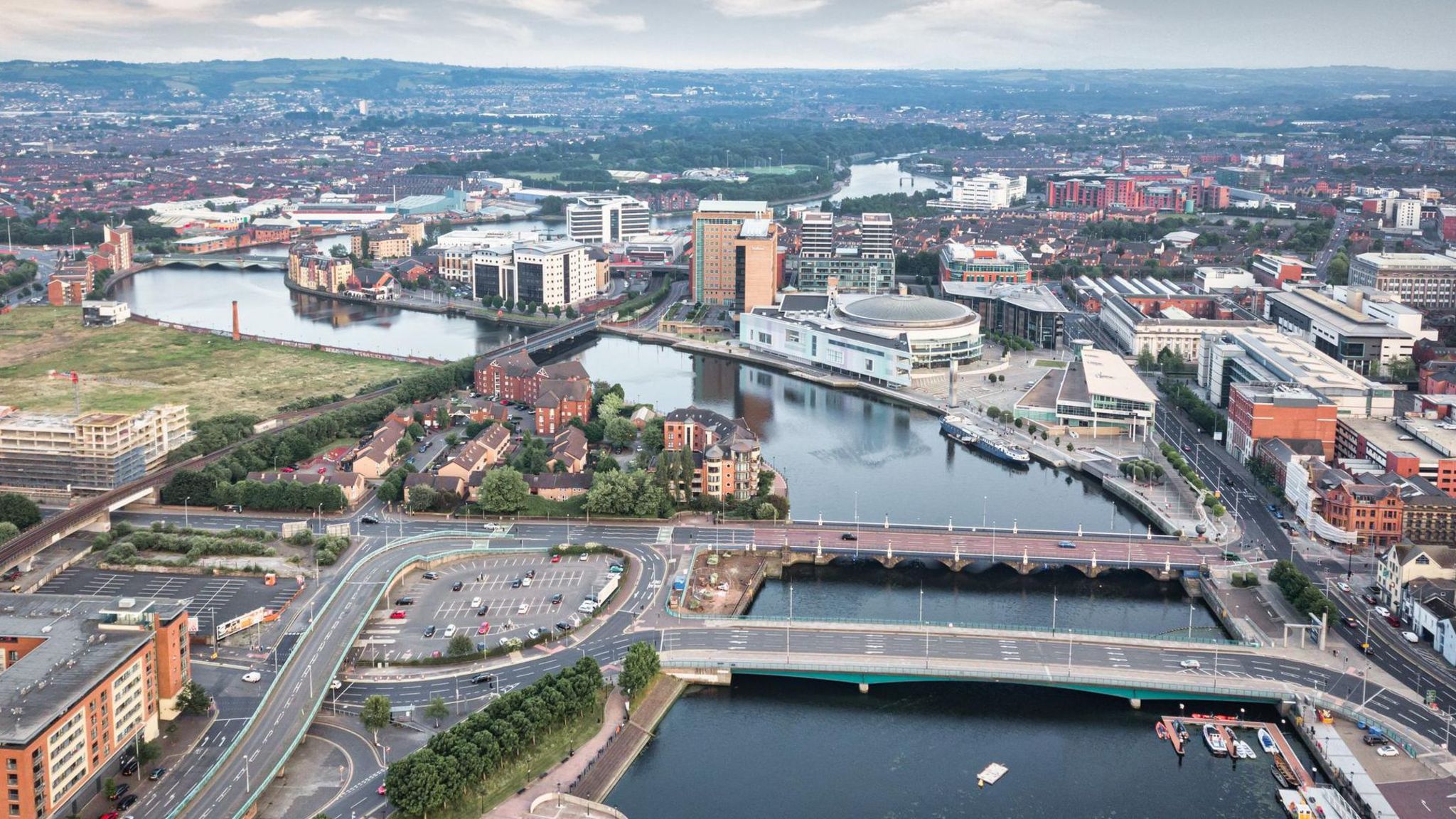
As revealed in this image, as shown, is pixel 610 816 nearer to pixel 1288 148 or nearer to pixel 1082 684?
pixel 1082 684

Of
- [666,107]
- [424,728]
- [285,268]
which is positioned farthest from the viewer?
[666,107]

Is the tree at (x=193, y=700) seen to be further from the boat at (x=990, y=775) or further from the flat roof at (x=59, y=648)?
the boat at (x=990, y=775)

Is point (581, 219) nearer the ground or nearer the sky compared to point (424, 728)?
nearer the sky

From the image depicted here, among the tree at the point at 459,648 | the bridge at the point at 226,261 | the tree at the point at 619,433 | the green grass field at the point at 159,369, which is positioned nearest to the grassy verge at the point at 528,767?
the tree at the point at 459,648

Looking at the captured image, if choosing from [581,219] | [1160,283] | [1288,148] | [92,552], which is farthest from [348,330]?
[1288,148]

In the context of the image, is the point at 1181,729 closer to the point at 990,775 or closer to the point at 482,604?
the point at 990,775

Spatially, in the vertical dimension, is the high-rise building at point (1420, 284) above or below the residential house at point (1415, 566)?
above
